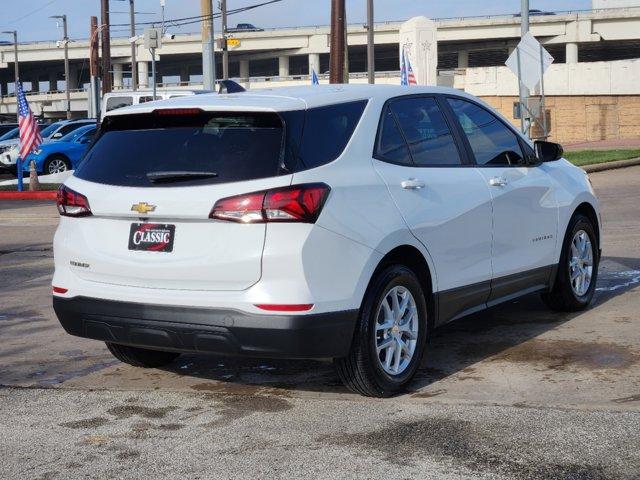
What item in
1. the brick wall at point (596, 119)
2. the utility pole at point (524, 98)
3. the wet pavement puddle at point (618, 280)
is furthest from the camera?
the brick wall at point (596, 119)

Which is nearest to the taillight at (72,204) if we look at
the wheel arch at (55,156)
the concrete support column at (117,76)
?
the wheel arch at (55,156)

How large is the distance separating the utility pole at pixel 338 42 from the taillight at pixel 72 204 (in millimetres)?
28877

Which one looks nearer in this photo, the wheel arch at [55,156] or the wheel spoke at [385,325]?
the wheel spoke at [385,325]

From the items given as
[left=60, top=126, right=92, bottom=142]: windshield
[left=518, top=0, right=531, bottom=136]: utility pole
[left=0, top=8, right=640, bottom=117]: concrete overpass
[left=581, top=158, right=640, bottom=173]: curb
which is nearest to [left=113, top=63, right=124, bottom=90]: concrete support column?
[left=0, top=8, right=640, bottom=117]: concrete overpass

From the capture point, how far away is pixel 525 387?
6113 millimetres

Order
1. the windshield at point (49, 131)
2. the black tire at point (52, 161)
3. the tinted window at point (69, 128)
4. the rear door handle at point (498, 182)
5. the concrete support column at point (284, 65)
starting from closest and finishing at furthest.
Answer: the rear door handle at point (498, 182)
the black tire at point (52, 161)
the tinted window at point (69, 128)
the windshield at point (49, 131)
the concrete support column at point (284, 65)

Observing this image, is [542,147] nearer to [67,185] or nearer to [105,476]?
[67,185]

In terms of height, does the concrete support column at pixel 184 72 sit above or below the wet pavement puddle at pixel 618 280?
above

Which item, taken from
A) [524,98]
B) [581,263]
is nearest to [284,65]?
[524,98]

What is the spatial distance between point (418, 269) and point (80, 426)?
214 cm

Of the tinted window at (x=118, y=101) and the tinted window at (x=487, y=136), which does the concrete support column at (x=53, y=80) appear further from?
the tinted window at (x=487, y=136)

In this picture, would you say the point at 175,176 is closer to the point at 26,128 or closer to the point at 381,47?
the point at 26,128

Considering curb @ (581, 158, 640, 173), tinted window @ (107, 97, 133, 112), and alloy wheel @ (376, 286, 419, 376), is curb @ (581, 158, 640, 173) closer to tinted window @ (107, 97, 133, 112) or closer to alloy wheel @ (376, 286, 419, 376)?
tinted window @ (107, 97, 133, 112)

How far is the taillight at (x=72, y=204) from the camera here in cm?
596
